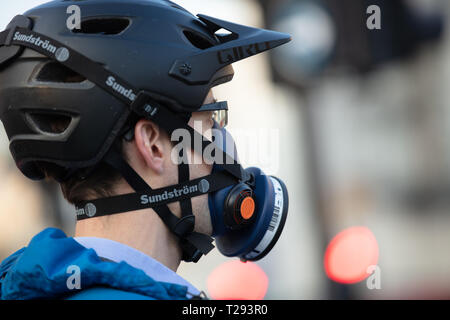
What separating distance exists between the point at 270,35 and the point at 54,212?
576 centimetres

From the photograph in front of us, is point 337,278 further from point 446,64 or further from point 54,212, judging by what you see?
point 54,212

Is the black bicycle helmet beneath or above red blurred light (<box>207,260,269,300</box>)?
above

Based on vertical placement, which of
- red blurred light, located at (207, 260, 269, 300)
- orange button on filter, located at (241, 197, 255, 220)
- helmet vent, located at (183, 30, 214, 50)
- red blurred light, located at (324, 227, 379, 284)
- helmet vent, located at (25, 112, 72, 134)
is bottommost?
red blurred light, located at (207, 260, 269, 300)

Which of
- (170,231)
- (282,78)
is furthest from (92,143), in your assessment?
(282,78)

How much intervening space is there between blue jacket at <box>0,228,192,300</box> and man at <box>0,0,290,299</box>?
0.13m

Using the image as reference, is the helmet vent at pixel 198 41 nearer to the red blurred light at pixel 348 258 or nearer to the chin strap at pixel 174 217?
the chin strap at pixel 174 217

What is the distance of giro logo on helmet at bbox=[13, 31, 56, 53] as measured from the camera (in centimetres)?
251

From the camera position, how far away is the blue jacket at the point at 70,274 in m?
2.09

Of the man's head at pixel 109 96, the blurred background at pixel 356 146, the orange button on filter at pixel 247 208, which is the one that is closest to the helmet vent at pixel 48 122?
the man's head at pixel 109 96

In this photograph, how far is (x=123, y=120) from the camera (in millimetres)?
2516

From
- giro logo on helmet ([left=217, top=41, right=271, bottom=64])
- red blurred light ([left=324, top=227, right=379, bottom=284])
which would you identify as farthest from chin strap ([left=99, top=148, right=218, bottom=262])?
red blurred light ([left=324, top=227, right=379, bottom=284])

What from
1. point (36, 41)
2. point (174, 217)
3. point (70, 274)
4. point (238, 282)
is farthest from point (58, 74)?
point (238, 282)

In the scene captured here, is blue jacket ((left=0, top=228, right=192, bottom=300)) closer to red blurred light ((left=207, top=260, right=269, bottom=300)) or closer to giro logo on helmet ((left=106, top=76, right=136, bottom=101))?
giro logo on helmet ((left=106, top=76, right=136, bottom=101))

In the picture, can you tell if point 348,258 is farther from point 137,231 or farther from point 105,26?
point 105,26
